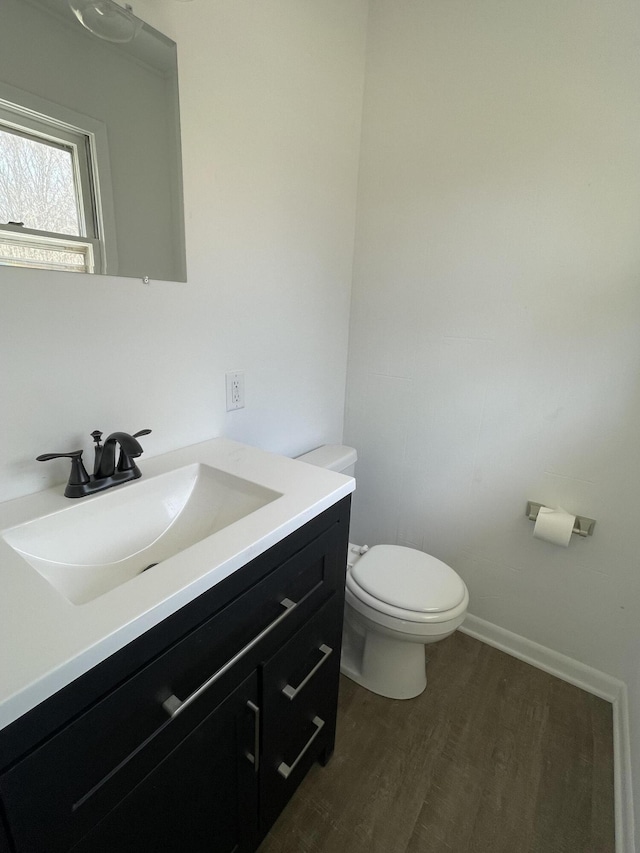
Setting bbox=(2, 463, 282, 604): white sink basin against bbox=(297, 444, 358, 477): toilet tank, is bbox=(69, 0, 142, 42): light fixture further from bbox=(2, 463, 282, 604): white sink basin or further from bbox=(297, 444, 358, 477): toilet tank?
bbox=(297, 444, 358, 477): toilet tank

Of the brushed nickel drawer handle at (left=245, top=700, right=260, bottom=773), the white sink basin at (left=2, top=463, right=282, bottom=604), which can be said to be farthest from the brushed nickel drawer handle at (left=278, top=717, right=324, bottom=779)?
the white sink basin at (left=2, top=463, right=282, bottom=604)

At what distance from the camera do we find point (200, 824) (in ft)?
2.45

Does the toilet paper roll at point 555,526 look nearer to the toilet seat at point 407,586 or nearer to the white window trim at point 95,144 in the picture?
the toilet seat at point 407,586

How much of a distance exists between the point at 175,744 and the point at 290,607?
0.29 m

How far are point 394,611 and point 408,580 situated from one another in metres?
0.15

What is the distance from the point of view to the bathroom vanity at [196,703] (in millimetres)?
481

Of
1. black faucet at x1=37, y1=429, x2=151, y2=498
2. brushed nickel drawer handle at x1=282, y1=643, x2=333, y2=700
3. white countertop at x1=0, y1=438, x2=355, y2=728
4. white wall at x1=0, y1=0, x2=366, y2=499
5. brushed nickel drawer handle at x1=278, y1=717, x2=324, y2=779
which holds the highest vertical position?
white wall at x1=0, y1=0, x2=366, y2=499

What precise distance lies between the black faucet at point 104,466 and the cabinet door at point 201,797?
20.5 inches

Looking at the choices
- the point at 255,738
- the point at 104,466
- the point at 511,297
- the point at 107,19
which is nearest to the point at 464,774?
the point at 255,738

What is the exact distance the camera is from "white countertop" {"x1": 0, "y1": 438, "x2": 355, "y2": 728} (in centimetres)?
46

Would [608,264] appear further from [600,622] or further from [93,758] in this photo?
[93,758]

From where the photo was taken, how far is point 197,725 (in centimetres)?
68

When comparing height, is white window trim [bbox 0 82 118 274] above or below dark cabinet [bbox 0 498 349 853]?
above

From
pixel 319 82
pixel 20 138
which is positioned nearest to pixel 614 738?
pixel 20 138
